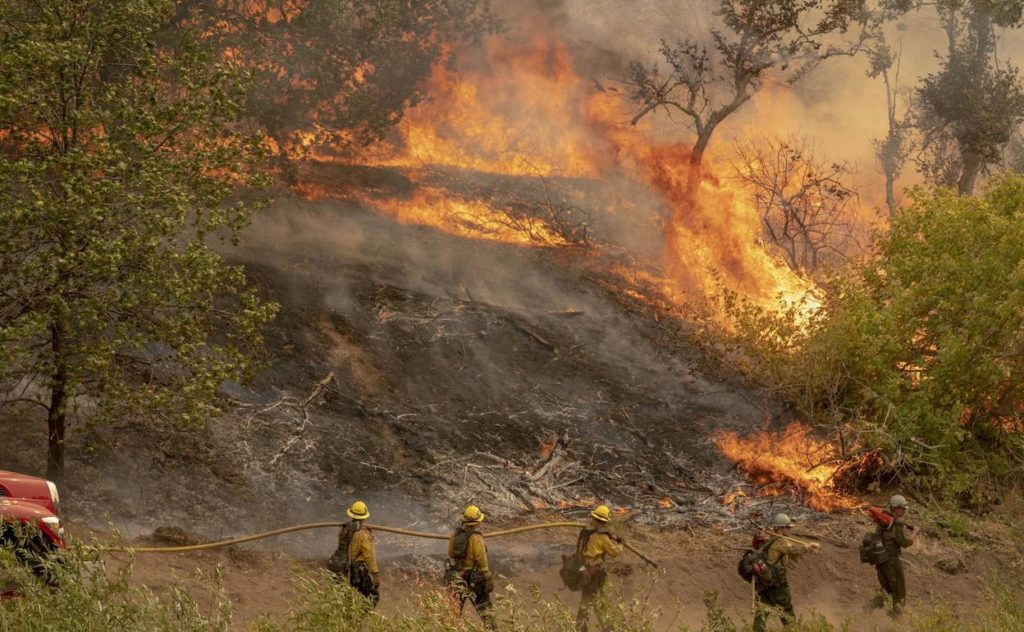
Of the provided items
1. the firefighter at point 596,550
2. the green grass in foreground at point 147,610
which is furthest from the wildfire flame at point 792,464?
the green grass in foreground at point 147,610

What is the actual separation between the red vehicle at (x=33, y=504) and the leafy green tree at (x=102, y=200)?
62.3 inches

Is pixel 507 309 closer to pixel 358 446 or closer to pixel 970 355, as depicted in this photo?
pixel 358 446

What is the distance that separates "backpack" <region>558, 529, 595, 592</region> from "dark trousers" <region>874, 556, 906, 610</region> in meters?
4.20

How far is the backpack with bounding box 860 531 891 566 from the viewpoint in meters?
13.3

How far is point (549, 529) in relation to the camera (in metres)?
15.8

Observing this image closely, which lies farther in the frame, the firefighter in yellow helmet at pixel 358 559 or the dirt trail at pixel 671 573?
the dirt trail at pixel 671 573

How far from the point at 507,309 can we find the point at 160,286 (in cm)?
1170

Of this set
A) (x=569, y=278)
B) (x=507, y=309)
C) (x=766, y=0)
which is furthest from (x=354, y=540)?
(x=766, y=0)

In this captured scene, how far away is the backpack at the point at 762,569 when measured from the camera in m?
12.0

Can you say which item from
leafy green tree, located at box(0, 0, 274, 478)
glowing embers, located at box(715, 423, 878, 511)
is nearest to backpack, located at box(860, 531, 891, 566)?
glowing embers, located at box(715, 423, 878, 511)

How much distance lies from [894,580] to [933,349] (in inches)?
357

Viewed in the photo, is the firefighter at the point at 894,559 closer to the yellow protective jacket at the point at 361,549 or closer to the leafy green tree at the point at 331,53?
the yellow protective jacket at the point at 361,549

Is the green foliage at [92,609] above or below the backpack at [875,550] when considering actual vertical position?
above

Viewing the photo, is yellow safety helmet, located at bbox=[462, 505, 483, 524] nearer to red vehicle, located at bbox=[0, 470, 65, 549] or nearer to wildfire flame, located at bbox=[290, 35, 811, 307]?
red vehicle, located at bbox=[0, 470, 65, 549]
